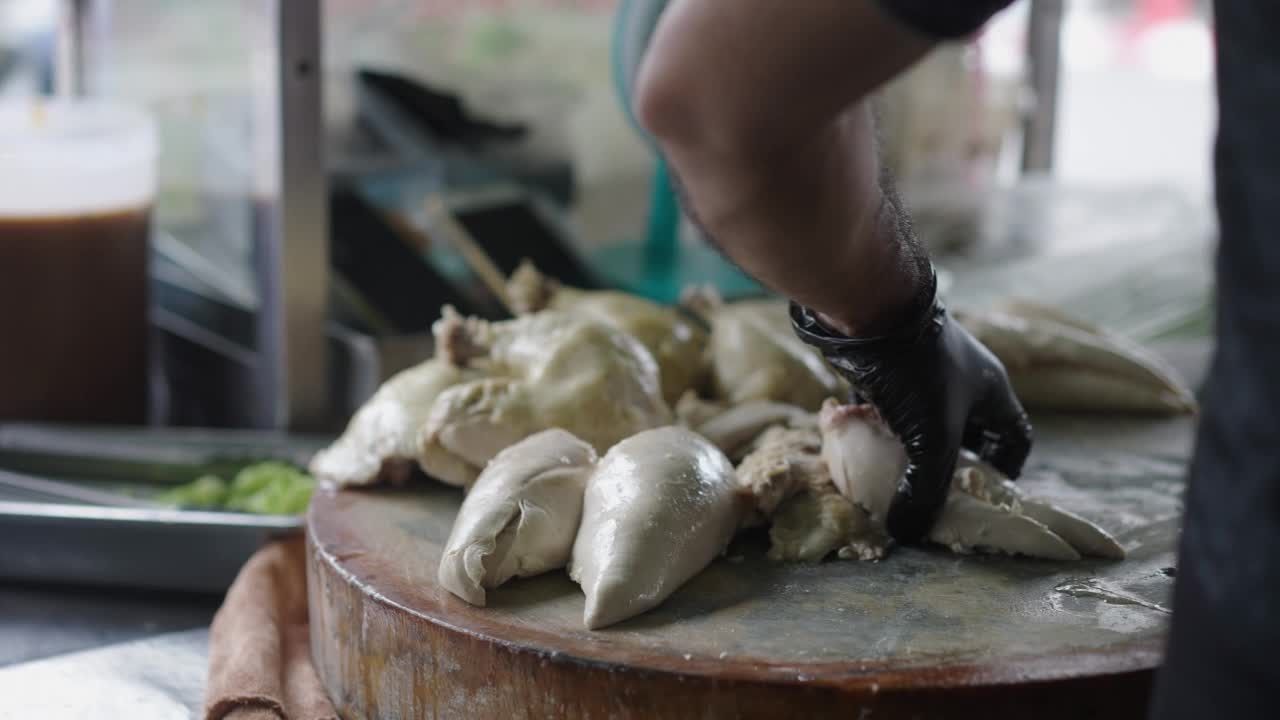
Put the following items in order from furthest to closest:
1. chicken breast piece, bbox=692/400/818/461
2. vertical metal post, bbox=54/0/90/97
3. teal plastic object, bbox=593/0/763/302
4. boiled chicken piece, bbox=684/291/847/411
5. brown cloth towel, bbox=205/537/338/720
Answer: vertical metal post, bbox=54/0/90/97 → teal plastic object, bbox=593/0/763/302 → boiled chicken piece, bbox=684/291/847/411 → chicken breast piece, bbox=692/400/818/461 → brown cloth towel, bbox=205/537/338/720

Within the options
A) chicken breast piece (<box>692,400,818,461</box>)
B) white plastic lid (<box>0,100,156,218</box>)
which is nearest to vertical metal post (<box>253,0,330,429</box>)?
white plastic lid (<box>0,100,156,218</box>)

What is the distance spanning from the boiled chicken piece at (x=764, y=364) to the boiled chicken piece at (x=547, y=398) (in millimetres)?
224

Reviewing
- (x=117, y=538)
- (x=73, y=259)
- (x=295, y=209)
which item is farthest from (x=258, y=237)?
(x=117, y=538)

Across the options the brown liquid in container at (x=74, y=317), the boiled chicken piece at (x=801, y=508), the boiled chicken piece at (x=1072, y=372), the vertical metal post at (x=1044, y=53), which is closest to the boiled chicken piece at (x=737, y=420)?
the boiled chicken piece at (x=801, y=508)

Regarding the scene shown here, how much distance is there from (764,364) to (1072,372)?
61 cm

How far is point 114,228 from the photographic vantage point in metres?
2.70

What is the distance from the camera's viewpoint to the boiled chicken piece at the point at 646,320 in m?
2.09

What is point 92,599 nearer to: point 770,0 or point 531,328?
point 531,328

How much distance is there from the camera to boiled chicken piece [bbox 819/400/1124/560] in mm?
1640

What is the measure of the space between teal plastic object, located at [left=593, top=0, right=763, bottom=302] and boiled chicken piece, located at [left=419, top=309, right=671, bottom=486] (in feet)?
3.07

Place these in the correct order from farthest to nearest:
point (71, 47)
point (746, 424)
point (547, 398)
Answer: point (71, 47)
point (746, 424)
point (547, 398)

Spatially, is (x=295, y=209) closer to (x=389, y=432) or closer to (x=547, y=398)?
(x=389, y=432)

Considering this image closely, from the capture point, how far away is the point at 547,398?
5.95 ft

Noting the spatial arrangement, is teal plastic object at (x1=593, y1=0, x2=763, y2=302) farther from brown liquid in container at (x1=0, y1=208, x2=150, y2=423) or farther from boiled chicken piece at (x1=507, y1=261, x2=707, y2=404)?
brown liquid in container at (x1=0, y1=208, x2=150, y2=423)
